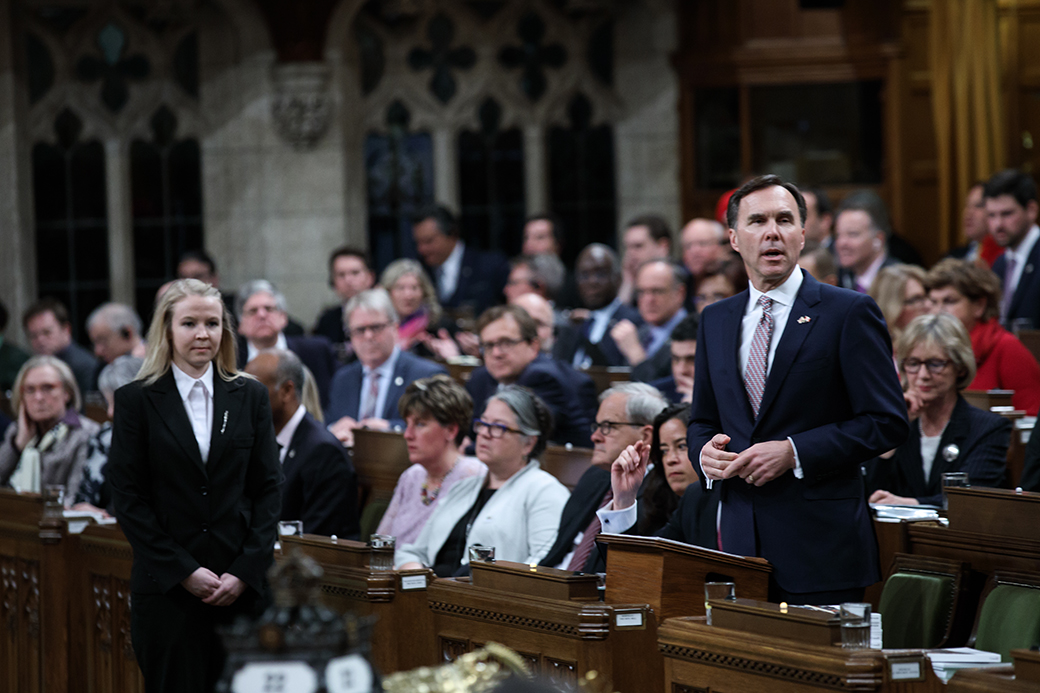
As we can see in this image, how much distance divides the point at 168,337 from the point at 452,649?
113 cm

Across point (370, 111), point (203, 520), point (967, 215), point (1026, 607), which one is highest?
point (370, 111)

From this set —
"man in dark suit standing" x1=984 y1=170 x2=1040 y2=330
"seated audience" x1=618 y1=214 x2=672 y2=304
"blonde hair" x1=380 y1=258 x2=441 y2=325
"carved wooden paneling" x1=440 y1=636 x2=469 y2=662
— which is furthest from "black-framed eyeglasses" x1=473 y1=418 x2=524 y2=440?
"seated audience" x1=618 y1=214 x2=672 y2=304

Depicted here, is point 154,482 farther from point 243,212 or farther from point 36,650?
point 243,212

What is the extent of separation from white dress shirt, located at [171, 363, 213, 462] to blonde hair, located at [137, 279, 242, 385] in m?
0.04

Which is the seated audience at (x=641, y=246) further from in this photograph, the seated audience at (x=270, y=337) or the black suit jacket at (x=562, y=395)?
the black suit jacket at (x=562, y=395)

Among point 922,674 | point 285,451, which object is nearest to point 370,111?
point 285,451

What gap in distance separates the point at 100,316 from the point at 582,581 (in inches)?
203

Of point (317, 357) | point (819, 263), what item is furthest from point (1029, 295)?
point (317, 357)

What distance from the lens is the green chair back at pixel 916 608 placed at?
363cm

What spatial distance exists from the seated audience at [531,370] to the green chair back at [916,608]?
2.13 meters

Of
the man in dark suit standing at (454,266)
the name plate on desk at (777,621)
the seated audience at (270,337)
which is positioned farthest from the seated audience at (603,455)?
the man in dark suit standing at (454,266)

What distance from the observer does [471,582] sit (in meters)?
3.47

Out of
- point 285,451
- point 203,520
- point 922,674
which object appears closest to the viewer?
point 922,674

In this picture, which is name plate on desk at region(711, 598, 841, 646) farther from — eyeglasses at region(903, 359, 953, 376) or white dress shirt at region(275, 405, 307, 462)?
white dress shirt at region(275, 405, 307, 462)
